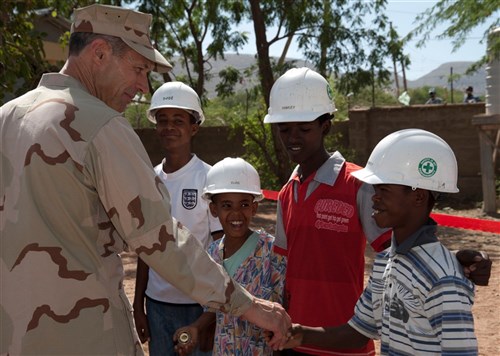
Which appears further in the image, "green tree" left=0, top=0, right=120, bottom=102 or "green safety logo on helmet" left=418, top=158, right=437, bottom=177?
"green tree" left=0, top=0, right=120, bottom=102

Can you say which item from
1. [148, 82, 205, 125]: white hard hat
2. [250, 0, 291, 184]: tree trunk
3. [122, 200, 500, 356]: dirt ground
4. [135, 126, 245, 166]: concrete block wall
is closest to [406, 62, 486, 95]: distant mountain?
[122, 200, 500, 356]: dirt ground

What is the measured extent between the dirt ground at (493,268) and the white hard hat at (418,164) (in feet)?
11.6

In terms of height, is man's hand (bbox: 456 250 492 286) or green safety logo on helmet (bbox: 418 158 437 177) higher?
green safety logo on helmet (bbox: 418 158 437 177)

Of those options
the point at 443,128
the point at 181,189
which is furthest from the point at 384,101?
the point at 181,189

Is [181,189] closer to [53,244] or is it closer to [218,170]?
[218,170]

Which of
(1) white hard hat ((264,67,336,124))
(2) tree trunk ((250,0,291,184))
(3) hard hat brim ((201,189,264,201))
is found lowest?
(3) hard hat brim ((201,189,264,201))

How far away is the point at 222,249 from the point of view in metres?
3.34

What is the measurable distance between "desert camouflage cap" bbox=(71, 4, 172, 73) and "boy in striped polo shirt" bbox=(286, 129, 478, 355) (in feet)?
3.19

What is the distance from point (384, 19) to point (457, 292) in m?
12.2

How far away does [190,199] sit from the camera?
3684 mm

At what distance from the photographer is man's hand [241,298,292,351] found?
2672 millimetres

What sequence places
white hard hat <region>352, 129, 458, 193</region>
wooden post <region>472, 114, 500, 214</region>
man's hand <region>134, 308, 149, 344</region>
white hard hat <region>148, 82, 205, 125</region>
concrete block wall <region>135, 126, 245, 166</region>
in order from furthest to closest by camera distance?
concrete block wall <region>135, 126, 245, 166</region> → wooden post <region>472, 114, 500, 214</region> → white hard hat <region>148, 82, 205, 125</region> → man's hand <region>134, 308, 149, 344</region> → white hard hat <region>352, 129, 458, 193</region>

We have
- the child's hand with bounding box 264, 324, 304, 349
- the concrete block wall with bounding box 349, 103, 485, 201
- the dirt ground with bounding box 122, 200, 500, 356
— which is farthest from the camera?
the concrete block wall with bounding box 349, 103, 485, 201

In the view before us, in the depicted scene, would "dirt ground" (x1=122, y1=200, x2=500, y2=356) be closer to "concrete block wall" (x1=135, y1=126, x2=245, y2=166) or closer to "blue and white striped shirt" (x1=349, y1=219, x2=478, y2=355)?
"concrete block wall" (x1=135, y1=126, x2=245, y2=166)
